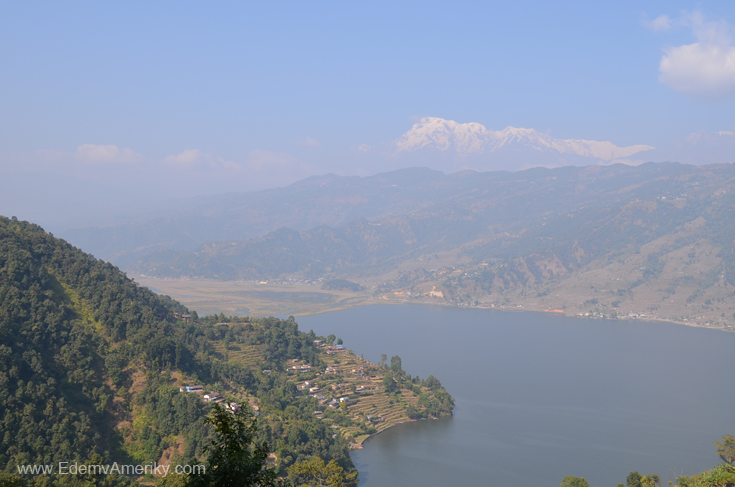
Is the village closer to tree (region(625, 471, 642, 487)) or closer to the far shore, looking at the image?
tree (region(625, 471, 642, 487))

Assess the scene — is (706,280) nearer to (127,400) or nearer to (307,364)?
(307,364)

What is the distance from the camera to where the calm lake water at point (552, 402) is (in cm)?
3647

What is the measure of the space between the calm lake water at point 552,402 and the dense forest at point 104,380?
4681 millimetres

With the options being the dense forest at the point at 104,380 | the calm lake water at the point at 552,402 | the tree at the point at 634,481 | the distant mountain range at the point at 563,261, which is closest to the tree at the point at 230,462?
the dense forest at the point at 104,380

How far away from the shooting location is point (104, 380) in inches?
1262

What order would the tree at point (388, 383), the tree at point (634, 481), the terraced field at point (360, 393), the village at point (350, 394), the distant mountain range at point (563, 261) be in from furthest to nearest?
the distant mountain range at point (563, 261) → the tree at point (388, 383) → the terraced field at point (360, 393) → the village at point (350, 394) → the tree at point (634, 481)

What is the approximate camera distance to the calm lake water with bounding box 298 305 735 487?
120 ft

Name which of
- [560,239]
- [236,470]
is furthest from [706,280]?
[236,470]

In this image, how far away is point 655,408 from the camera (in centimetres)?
4953

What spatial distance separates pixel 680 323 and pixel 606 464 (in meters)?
74.0

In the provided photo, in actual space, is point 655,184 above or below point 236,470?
above

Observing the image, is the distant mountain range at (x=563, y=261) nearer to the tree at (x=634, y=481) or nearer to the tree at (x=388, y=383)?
the tree at (x=388, y=383)

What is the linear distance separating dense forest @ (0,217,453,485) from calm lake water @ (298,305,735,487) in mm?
4681

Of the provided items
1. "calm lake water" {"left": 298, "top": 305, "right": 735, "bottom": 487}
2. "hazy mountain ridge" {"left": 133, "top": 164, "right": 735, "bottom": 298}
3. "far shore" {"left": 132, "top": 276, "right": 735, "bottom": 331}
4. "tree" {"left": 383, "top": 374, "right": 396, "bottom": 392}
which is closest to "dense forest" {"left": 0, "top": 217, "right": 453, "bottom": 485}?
"tree" {"left": 383, "top": 374, "right": 396, "bottom": 392}
